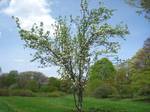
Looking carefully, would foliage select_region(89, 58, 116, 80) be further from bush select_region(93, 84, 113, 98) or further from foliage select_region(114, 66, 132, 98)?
foliage select_region(114, 66, 132, 98)

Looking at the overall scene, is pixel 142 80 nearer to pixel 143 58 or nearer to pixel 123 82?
pixel 143 58

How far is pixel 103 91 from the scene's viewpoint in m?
77.1

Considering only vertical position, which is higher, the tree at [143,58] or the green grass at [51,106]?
the tree at [143,58]

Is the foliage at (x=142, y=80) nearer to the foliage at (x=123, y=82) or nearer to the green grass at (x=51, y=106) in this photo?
the green grass at (x=51, y=106)

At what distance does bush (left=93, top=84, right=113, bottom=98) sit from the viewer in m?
75.9

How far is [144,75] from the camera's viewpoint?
57438 mm

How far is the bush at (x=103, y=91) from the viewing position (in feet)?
249

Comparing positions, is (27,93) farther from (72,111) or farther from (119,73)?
(72,111)

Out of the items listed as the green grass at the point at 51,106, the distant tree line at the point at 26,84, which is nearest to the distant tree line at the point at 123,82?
the distant tree line at the point at 26,84

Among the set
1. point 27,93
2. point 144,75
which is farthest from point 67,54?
point 27,93

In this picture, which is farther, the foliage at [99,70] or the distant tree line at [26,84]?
the distant tree line at [26,84]

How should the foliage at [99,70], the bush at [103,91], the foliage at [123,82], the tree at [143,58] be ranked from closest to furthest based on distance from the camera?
the foliage at [99,70] < the tree at [143,58] < the bush at [103,91] < the foliage at [123,82]

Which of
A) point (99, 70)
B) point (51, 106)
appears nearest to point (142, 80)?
point (51, 106)

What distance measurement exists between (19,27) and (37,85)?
6702 cm
